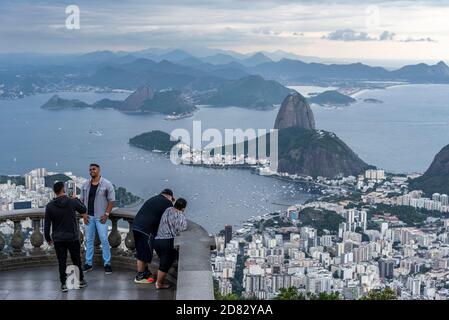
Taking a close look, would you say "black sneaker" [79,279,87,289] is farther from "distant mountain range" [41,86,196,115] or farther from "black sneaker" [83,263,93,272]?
"distant mountain range" [41,86,196,115]

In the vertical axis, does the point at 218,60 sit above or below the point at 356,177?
above

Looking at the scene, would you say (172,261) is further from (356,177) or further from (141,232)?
(356,177)

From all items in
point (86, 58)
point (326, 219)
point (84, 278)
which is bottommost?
point (326, 219)

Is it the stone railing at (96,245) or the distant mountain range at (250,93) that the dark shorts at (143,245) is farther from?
the distant mountain range at (250,93)
